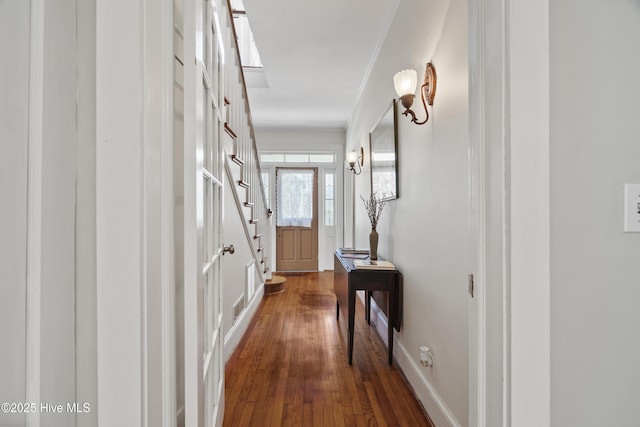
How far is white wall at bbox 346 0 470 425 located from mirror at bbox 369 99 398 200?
3.6 inches

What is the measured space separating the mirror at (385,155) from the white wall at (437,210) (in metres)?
0.09

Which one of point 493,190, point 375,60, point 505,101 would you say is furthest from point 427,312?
point 375,60

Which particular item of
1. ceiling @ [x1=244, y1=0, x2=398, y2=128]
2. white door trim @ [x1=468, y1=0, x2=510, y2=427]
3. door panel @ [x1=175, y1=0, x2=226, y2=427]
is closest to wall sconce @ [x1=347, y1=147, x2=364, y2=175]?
ceiling @ [x1=244, y1=0, x2=398, y2=128]

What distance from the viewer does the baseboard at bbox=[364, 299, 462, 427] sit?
1.54m

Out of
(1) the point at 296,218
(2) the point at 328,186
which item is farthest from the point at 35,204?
(2) the point at 328,186

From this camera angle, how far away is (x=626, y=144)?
802 mm

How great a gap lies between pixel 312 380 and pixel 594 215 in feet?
6.06

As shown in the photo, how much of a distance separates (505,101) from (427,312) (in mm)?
1348

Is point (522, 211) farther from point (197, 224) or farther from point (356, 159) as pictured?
point (356, 159)

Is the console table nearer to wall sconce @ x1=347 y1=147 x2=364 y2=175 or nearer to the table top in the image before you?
the table top

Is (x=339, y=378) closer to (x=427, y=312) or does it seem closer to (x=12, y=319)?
(x=427, y=312)

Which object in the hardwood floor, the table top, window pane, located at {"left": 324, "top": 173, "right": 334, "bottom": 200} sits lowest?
the hardwood floor

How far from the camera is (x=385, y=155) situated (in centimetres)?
279

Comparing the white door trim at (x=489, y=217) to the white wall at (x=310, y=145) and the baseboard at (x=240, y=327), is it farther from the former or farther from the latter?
the white wall at (x=310, y=145)
